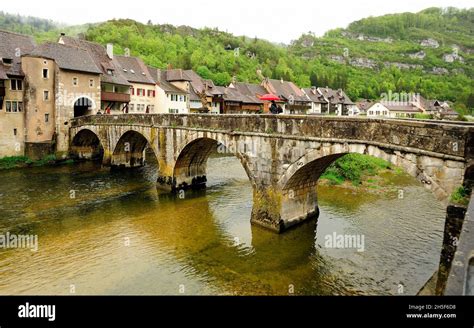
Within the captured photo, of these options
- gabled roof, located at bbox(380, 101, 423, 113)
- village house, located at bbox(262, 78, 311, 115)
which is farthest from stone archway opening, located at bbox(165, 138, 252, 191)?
gabled roof, located at bbox(380, 101, 423, 113)

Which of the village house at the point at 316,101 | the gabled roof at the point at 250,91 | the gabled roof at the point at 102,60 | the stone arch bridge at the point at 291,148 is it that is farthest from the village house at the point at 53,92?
the village house at the point at 316,101

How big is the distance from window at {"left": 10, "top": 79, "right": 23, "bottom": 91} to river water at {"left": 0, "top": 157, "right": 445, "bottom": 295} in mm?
12867

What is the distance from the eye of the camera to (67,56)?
37.8 m

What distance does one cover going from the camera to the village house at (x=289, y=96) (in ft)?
242

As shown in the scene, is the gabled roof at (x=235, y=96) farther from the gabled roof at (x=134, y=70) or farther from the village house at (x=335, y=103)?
the village house at (x=335, y=103)

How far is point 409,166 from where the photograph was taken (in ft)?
38.5

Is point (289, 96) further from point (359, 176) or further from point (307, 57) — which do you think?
point (307, 57)

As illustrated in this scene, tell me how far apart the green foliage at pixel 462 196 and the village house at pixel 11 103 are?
3643 centimetres

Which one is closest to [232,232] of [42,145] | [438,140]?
[438,140]

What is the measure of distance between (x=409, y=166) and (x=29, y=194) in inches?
924

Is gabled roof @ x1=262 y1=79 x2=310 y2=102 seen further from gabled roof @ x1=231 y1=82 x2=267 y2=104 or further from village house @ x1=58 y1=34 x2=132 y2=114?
village house @ x1=58 y1=34 x2=132 y2=114

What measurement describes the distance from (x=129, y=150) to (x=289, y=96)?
47421 mm

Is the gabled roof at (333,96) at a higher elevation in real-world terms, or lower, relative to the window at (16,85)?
higher

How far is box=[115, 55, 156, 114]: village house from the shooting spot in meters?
48.8
